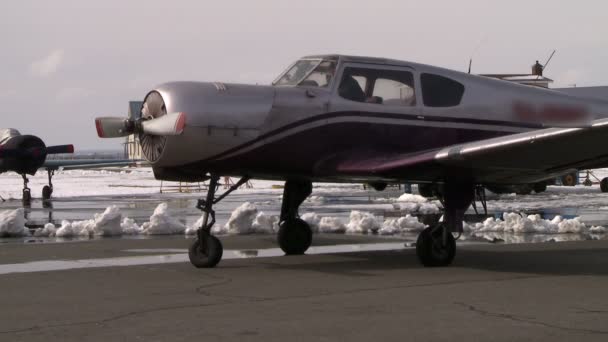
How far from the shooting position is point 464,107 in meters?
12.2

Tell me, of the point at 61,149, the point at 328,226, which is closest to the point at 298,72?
the point at 328,226

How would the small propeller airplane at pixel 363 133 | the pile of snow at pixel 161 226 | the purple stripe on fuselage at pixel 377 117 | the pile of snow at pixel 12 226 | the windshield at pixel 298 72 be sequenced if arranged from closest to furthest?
the small propeller airplane at pixel 363 133
the purple stripe on fuselage at pixel 377 117
the windshield at pixel 298 72
the pile of snow at pixel 12 226
the pile of snow at pixel 161 226

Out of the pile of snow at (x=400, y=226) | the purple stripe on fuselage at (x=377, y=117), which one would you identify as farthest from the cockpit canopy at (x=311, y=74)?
the pile of snow at (x=400, y=226)

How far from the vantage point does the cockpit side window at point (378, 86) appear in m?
11.5

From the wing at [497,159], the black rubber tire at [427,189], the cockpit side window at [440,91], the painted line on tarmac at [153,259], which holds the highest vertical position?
the cockpit side window at [440,91]

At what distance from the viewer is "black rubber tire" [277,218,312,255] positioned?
13.1 metres

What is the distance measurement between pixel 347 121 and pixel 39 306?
4.92m

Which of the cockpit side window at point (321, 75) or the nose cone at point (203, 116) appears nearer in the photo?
the nose cone at point (203, 116)

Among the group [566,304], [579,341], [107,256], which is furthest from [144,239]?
[579,341]

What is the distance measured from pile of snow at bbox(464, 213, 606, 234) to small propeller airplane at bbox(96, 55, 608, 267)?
15.5 ft

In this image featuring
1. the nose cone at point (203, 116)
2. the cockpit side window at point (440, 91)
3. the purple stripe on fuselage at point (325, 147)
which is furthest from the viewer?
the cockpit side window at point (440, 91)

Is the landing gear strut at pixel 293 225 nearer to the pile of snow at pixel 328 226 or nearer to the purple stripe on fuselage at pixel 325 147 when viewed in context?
the purple stripe on fuselage at pixel 325 147

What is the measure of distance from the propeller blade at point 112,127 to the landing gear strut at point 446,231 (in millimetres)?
3981

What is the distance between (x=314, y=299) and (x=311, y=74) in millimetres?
4167
